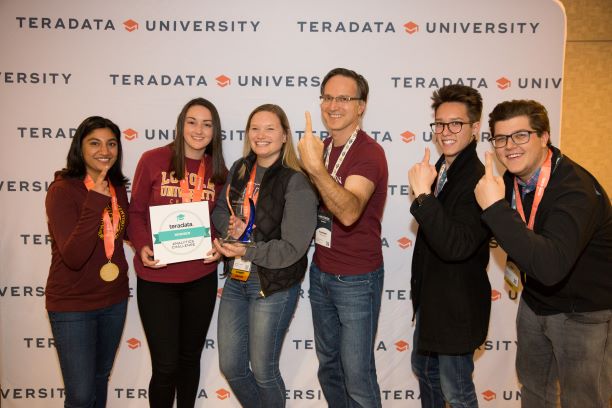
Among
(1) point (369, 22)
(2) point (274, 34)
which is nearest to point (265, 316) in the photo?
(2) point (274, 34)

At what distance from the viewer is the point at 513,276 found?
226 centimetres

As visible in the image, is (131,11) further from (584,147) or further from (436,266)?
(584,147)

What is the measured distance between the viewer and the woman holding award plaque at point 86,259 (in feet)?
7.28

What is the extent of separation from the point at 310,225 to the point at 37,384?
248 cm

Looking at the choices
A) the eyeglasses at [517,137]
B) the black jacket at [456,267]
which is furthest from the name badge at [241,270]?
the eyeglasses at [517,137]

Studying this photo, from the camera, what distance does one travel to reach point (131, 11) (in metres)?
2.89

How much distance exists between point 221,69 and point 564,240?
232 cm

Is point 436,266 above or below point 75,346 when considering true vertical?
above

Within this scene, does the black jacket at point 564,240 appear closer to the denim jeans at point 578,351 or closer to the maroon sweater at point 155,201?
the denim jeans at point 578,351

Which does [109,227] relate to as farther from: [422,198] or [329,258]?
[422,198]

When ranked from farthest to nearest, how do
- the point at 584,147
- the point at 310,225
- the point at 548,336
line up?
1. the point at 584,147
2. the point at 310,225
3. the point at 548,336

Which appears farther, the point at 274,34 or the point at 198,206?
the point at 274,34

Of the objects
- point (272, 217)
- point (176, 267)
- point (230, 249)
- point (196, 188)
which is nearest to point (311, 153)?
point (272, 217)

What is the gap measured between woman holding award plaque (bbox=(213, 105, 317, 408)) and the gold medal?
0.58 m
